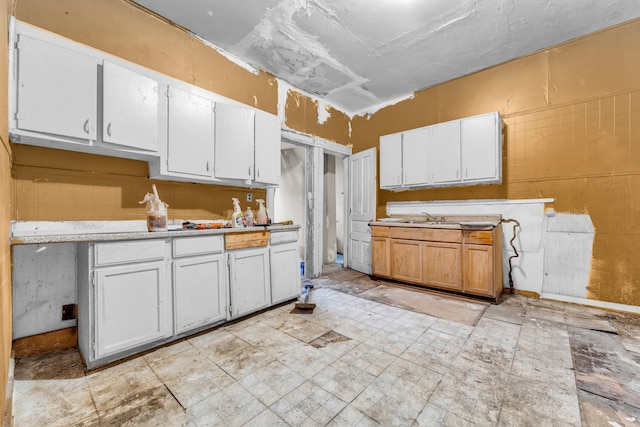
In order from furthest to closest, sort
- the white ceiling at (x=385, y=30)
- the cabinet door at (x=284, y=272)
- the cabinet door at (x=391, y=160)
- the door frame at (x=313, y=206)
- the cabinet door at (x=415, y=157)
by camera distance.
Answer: the door frame at (x=313, y=206) < the cabinet door at (x=391, y=160) < the cabinet door at (x=415, y=157) < the cabinet door at (x=284, y=272) < the white ceiling at (x=385, y=30)

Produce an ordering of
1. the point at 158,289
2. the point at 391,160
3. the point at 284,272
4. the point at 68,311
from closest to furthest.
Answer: the point at 158,289 < the point at 68,311 < the point at 284,272 < the point at 391,160

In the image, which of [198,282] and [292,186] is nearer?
[198,282]

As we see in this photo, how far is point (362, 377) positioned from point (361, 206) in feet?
11.2

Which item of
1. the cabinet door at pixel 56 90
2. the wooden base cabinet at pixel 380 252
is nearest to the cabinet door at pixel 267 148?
the cabinet door at pixel 56 90

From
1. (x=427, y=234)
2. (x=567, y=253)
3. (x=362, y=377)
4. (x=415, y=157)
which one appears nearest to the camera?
(x=362, y=377)

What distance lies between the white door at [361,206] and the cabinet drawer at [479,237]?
166 centimetres

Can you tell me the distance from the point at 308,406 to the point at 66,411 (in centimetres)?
134

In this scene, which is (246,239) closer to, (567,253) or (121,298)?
(121,298)

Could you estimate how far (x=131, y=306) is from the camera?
1953 millimetres

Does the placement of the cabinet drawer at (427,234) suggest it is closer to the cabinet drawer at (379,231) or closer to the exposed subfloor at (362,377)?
the cabinet drawer at (379,231)

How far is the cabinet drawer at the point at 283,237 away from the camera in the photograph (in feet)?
9.86

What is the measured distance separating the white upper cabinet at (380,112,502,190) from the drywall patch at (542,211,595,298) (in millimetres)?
856

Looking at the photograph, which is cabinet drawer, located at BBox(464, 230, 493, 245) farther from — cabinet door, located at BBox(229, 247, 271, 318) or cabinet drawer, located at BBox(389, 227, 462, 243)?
cabinet door, located at BBox(229, 247, 271, 318)

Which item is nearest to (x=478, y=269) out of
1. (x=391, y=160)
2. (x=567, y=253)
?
(x=567, y=253)
